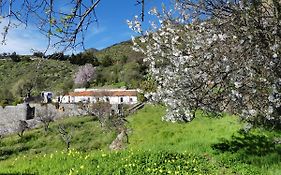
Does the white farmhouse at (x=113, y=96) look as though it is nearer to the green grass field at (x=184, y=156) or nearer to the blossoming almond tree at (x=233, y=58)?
the green grass field at (x=184, y=156)

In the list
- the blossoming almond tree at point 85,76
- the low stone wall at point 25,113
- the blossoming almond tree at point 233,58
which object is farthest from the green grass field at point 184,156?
the blossoming almond tree at point 85,76

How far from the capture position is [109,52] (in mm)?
123688

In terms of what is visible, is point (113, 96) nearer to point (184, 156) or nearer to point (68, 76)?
point (68, 76)

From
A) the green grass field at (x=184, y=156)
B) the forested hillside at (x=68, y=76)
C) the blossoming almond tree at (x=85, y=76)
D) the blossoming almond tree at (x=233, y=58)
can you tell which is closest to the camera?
the blossoming almond tree at (x=233, y=58)

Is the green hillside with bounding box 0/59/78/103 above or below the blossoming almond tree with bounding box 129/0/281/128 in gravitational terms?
above

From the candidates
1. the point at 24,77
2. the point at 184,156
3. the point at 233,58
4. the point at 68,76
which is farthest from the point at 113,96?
the point at 233,58

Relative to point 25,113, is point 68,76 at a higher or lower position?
higher

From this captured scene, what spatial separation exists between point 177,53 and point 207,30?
1.23m

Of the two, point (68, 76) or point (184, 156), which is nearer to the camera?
point (184, 156)

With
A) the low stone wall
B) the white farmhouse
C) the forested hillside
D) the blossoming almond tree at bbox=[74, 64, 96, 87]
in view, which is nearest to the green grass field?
the forested hillside

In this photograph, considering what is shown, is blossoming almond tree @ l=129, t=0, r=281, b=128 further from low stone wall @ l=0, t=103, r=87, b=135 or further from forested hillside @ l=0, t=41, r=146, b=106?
low stone wall @ l=0, t=103, r=87, b=135

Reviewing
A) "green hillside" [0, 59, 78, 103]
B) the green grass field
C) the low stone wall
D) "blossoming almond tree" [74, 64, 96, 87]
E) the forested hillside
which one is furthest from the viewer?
"blossoming almond tree" [74, 64, 96, 87]

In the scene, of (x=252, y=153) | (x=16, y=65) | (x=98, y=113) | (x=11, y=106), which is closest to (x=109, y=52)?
(x=16, y=65)

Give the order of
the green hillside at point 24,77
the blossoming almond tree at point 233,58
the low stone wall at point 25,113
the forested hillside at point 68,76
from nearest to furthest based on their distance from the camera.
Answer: the blossoming almond tree at point 233,58 < the low stone wall at point 25,113 < the forested hillside at point 68,76 < the green hillside at point 24,77
